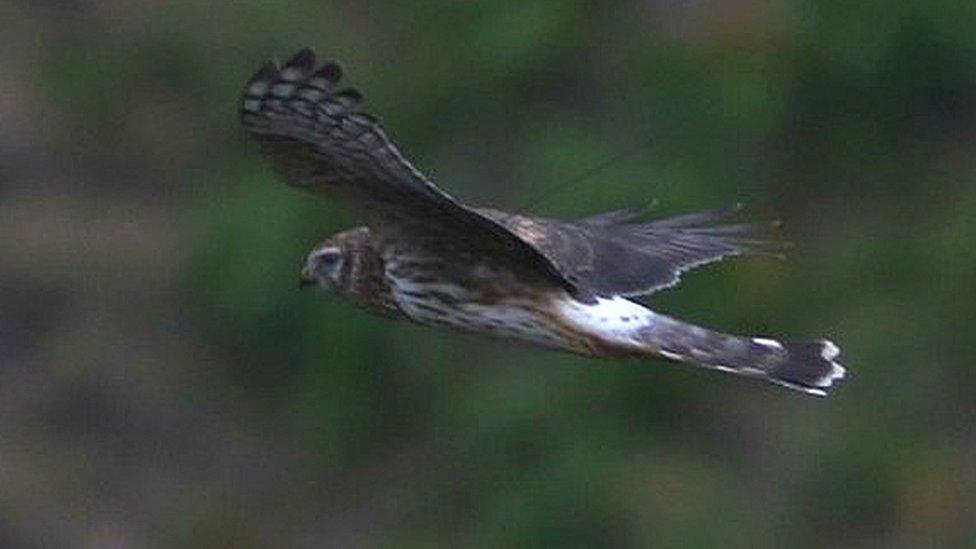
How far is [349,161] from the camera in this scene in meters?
7.05

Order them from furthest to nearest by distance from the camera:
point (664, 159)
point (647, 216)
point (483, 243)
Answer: point (664, 159) < point (647, 216) < point (483, 243)

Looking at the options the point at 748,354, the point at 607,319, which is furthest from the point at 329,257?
the point at 748,354

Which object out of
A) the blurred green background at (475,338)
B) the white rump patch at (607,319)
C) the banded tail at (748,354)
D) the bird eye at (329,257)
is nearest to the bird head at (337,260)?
the bird eye at (329,257)

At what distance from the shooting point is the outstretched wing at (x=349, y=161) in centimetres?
696

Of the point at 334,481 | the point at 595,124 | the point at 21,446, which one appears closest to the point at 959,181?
the point at 595,124

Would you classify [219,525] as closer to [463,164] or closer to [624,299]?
[463,164]

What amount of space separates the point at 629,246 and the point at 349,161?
1.08 m

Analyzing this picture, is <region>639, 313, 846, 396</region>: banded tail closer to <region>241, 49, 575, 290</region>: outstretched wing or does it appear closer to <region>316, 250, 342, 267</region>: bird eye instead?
<region>241, 49, 575, 290</region>: outstretched wing

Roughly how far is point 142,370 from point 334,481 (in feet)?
2.47

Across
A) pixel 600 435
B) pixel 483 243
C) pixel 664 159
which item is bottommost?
pixel 483 243

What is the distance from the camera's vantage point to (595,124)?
12.4 m

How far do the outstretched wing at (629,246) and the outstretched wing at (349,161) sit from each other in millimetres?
152

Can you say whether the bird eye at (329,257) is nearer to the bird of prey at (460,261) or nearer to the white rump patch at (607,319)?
the bird of prey at (460,261)

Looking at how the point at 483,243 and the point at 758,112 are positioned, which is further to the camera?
the point at 758,112
